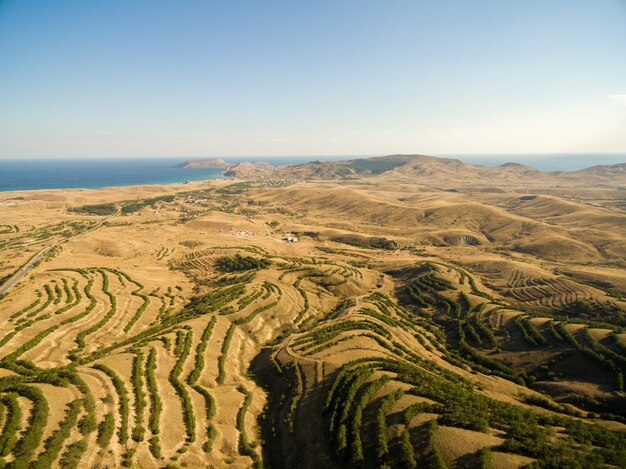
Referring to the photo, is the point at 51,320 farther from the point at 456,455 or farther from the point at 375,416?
the point at 456,455

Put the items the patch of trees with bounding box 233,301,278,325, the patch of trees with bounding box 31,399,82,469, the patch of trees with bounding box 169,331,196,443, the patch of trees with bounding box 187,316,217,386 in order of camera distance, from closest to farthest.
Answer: the patch of trees with bounding box 31,399,82,469 < the patch of trees with bounding box 169,331,196,443 < the patch of trees with bounding box 187,316,217,386 < the patch of trees with bounding box 233,301,278,325

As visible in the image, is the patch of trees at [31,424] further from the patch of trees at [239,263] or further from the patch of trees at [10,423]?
the patch of trees at [239,263]

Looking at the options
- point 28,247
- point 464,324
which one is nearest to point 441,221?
point 464,324

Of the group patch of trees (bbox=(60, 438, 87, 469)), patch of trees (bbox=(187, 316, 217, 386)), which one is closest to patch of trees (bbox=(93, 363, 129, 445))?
patch of trees (bbox=(60, 438, 87, 469))

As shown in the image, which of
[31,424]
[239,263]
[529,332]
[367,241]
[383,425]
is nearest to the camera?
[31,424]

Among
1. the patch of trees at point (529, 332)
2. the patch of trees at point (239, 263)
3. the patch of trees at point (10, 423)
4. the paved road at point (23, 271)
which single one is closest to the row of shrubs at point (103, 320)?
the paved road at point (23, 271)

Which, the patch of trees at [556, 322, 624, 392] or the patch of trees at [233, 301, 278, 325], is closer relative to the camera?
the patch of trees at [556, 322, 624, 392]

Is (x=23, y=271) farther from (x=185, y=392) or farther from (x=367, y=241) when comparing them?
(x=367, y=241)

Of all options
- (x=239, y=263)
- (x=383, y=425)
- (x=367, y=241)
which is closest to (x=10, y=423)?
(x=383, y=425)

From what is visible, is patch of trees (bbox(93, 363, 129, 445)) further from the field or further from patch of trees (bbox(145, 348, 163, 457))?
patch of trees (bbox(145, 348, 163, 457))
